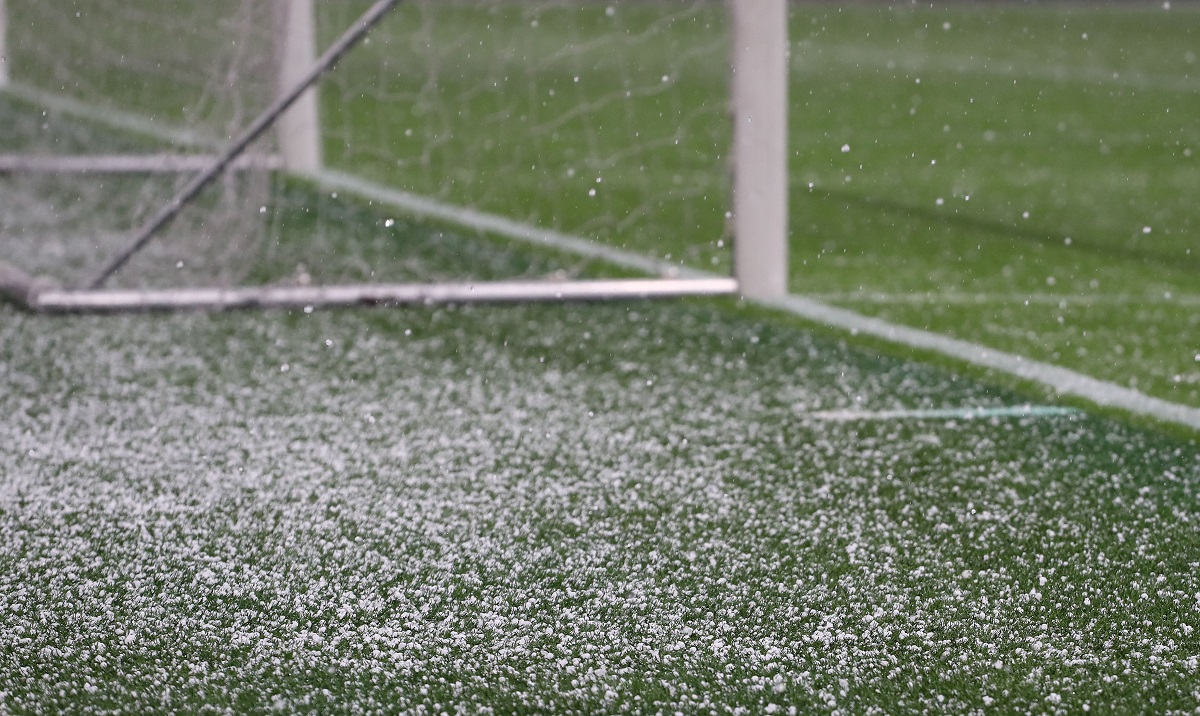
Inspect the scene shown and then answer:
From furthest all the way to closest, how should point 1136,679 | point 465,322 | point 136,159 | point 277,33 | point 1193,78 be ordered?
point 1193,78 → point 136,159 → point 277,33 → point 465,322 → point 1136,679

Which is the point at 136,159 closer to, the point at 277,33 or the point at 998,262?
the point at 277,33

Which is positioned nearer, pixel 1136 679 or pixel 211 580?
pixel 1136 679

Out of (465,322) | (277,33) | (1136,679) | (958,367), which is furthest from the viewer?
(277,33)

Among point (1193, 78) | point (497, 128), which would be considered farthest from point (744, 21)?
point (1193, 78)

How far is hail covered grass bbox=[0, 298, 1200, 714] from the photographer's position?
2146mm

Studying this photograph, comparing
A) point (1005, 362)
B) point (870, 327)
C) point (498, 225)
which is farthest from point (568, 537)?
point (498, 225)

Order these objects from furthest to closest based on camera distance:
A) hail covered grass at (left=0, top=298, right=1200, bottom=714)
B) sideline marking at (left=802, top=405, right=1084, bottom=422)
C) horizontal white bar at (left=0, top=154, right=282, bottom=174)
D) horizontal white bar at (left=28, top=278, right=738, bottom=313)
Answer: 1. horizontal white bar at (left=0, top=154, right=282, bottom=174)
2. horizontal white bar at (left=28, top=278, right=738, bottom=313)
3. sideline marking at (left=802, top=405, right=1084, bottom=422)
4. hail covered grass at (left=0, top=298, right=1200, bottom=714)

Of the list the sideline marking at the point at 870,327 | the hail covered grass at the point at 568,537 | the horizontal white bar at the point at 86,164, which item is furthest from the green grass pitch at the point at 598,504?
the horizontal white bar at the point at 86,164

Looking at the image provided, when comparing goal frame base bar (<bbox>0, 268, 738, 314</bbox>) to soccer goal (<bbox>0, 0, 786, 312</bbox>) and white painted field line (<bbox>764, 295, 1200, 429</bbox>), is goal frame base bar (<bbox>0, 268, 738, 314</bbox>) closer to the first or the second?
soccer goal (<bbox>0, 0, 786, 312</bbox>)

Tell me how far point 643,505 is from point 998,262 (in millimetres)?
2718

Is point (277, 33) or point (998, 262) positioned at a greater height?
point (277, 33)

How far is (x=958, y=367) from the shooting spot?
3.96 meters

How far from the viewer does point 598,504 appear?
2.89 meters

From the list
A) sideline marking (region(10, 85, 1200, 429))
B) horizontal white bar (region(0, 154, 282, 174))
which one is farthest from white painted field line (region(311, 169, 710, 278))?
horizontal white bar (region(0, 154, 282, 174))
